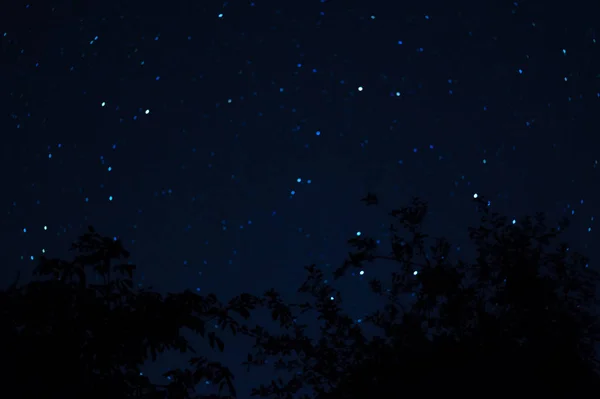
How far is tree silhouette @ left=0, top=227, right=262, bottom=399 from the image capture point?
2.15 meters

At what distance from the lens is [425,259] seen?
14.2ft

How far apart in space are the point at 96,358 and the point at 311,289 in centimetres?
240

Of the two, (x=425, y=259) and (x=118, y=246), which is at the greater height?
(x=425, y=259)

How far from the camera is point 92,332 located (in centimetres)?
241

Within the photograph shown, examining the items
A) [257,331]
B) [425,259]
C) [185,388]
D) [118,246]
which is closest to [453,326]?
[425,259]

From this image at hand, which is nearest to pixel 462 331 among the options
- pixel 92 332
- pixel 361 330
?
pixel 361 330

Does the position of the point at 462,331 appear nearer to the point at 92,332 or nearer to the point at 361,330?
the point at 361,330

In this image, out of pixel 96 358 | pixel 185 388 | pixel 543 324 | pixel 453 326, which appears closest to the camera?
pixel 96 358

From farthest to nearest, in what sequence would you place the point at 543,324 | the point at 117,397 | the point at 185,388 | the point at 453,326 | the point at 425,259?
the point at 425,259 → the point at 453,326 → the point at 543,324 → the point at 185,388 → the point at 117,397

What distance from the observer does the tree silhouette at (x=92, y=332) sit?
7.04 feet

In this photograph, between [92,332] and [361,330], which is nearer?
[92,332]

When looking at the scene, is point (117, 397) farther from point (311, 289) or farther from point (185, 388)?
point (311, 289)

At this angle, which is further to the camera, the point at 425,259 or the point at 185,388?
the point at 425,259

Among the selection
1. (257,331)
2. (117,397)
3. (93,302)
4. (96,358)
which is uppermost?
Result: (257,331)
